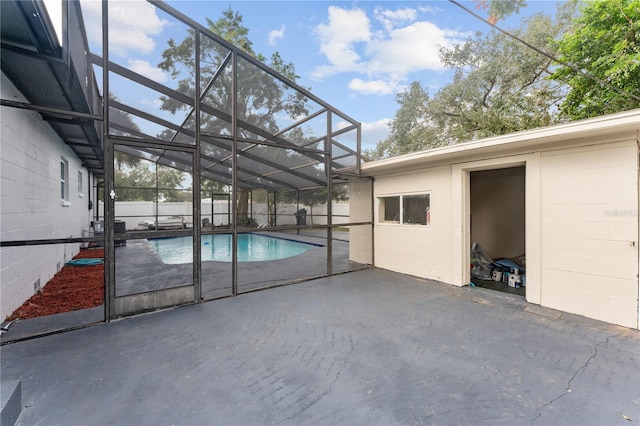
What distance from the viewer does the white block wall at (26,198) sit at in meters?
3.04

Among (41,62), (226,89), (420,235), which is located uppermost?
(226,89)

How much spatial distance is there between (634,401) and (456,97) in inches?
453

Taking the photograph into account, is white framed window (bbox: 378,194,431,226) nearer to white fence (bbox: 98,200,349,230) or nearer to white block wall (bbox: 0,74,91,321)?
white fence (bbox: 98,200,349,230)

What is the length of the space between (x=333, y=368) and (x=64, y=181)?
7308 millimetres

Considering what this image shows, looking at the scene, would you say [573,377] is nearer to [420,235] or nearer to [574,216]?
[574,216]

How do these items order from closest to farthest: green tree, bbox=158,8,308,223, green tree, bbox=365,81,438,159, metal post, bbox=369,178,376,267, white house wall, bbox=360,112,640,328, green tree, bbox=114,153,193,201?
white house wall, bbox=360,112,640,328 < green tree, bbox=158,8,308,223 < metal post, bbox=369,178,376,267 < green tree, bbox=114,153,193,201 < green tree, bbox=365,81,438,159

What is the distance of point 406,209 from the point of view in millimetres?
5852

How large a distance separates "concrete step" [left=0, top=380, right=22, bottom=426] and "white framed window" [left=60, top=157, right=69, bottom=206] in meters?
5.46

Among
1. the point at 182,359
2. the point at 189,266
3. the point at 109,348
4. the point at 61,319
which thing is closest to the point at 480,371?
the point at 182,359

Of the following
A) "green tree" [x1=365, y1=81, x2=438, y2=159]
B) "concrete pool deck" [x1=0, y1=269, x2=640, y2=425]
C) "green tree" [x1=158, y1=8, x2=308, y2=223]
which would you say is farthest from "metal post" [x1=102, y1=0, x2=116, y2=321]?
"green tree" [x1=365, y1=81, x2=438, y2=159]

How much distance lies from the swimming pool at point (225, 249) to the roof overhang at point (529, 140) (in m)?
5.13

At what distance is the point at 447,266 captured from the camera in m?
5.04

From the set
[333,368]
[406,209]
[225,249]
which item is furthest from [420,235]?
[225,249]

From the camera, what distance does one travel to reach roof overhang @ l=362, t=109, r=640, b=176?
Answer: 296 cm
